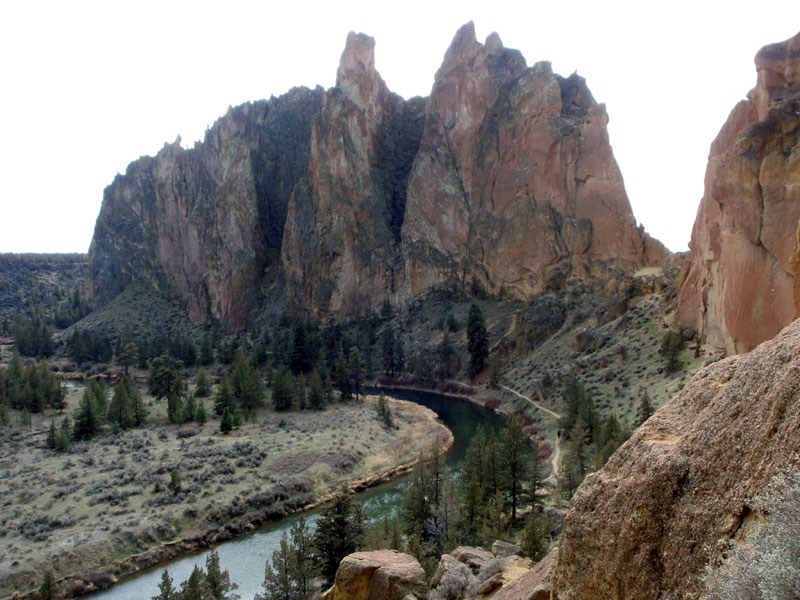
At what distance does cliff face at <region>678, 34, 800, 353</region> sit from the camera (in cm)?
2764

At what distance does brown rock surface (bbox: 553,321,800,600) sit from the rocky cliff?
247 feet

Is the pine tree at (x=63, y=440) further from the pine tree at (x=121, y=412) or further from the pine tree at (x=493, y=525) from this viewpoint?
the pine tree at (x=493, y=525)

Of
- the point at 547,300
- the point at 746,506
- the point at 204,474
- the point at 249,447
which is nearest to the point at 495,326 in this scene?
the point at 547,300

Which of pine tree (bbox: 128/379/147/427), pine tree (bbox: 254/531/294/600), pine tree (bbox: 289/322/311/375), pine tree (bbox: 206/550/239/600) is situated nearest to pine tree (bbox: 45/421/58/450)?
pine tree (bbox: 128/379/147/427)

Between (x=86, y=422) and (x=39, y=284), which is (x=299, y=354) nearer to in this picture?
(x=86, y=422)

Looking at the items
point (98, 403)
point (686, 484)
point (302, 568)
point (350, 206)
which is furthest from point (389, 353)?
point (686, 484)

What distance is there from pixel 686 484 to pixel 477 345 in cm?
6866

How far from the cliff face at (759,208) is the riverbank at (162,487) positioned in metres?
25.3

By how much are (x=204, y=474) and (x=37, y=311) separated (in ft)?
404

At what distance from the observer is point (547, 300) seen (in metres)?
74.6

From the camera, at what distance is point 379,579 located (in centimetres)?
1253

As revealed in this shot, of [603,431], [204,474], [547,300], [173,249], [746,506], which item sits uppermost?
[173,249]

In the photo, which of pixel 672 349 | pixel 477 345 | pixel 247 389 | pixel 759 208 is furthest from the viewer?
pixel 477 345

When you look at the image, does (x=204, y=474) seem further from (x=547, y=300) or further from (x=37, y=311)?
(x=37, y=311)
